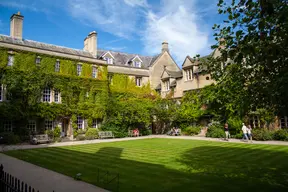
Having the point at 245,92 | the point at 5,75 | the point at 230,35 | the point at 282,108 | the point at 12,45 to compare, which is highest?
the point at 12,45

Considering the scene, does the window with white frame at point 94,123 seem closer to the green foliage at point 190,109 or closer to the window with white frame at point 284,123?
the green foliage at point 190,109

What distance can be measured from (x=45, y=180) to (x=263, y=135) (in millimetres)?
20902

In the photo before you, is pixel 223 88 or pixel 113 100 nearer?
pixel 223 88

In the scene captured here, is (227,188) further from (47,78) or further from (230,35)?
(47,78)

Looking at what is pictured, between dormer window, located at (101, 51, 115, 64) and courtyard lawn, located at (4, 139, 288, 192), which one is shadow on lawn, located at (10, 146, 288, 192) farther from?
dormer window, located at (101, 51, 115, 64)

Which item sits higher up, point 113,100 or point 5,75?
point 5,75

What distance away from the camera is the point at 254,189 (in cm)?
777

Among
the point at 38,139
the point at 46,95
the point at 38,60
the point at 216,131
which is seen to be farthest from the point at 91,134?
the point at 216,131

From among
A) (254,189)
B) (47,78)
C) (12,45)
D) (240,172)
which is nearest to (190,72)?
(47,78)

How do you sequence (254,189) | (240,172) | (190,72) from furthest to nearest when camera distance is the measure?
1. (190,72)
2. (240,172)
3. (254,189)

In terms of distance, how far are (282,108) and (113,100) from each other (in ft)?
90.6

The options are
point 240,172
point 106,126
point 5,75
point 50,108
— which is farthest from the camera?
point 106,126

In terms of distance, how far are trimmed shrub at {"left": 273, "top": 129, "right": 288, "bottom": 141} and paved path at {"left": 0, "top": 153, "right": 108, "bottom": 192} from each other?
20632mm

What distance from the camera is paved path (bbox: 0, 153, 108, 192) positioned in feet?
25.9
